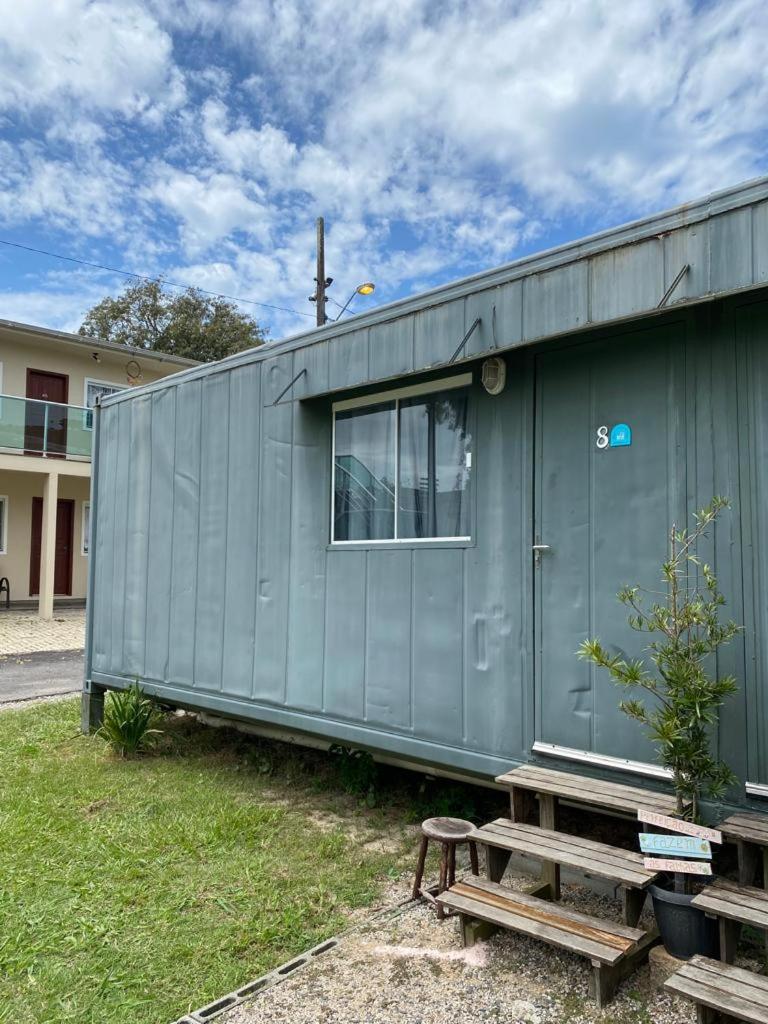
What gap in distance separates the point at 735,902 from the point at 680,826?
255 mm

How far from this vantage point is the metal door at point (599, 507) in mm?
2945

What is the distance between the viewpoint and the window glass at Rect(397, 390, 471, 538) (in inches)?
146

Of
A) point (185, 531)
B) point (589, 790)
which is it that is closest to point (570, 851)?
point (589, 790)

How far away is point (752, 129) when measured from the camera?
615cm

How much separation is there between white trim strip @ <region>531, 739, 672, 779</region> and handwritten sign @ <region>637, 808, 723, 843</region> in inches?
11.6

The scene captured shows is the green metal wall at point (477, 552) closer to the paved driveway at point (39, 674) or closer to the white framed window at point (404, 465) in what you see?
the white framed window at point (404, 465)

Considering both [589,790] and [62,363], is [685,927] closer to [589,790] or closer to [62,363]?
[589,790]

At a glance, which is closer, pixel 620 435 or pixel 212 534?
pixel 620 435

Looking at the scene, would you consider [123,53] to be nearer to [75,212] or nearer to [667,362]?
[75,212]

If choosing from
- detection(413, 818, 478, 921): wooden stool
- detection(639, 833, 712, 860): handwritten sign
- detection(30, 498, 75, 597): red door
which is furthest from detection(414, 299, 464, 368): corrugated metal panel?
detection(30, 498, 75, 597): red door

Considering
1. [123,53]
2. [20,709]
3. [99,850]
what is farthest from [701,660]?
[123,53]

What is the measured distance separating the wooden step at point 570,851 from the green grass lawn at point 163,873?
2.35ft

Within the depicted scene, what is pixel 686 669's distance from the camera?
2.50 meters

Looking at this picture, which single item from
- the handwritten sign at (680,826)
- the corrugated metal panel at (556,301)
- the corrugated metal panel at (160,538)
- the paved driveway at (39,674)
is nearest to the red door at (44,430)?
the paved driveway at (39,674)
